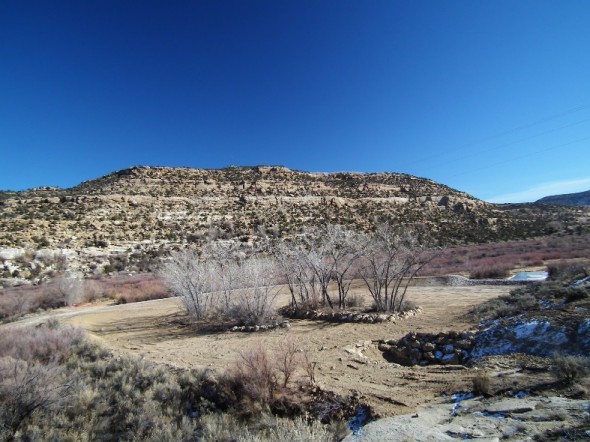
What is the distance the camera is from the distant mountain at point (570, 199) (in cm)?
10934

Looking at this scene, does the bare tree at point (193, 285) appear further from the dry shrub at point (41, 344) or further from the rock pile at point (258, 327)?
the dry shrub at point (41, 344)

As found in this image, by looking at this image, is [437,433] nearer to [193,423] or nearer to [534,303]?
[193,423]

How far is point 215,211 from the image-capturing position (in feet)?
180

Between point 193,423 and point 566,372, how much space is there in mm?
6386

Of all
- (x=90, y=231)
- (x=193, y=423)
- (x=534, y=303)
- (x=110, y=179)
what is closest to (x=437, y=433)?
(x=193, y=423)

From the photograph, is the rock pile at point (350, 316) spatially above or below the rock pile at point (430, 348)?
above

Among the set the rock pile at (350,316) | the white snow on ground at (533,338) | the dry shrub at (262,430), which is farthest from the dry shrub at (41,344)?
the white snow on ground at (533,338)

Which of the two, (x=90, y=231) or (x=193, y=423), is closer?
(x=193, y=423)

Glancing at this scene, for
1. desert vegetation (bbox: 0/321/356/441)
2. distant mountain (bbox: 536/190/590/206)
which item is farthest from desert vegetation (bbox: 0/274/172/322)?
distant mountain (bbox: 536/190/590/206)

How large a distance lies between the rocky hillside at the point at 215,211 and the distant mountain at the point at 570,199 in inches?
2040

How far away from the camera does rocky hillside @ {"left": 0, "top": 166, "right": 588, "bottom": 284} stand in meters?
40.2

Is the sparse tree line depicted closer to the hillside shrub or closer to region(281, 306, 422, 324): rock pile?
region(281, 306, 422, 324): rock pile

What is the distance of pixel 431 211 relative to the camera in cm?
6225

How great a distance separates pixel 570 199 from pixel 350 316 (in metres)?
131
